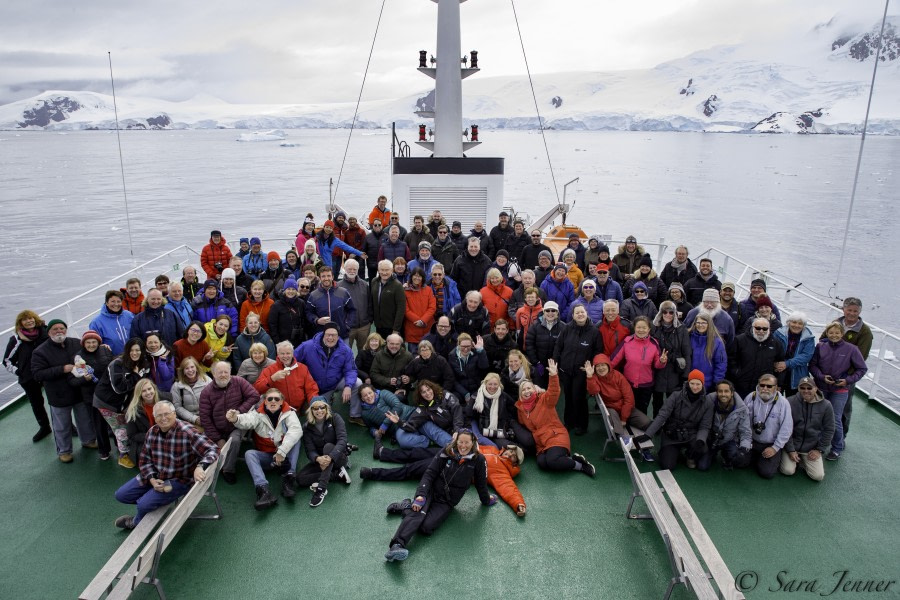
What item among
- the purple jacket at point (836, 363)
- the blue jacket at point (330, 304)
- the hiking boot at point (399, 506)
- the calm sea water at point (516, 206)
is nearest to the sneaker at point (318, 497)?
the hiking boot at point (399, 506)

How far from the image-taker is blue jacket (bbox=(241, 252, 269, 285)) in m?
8.10

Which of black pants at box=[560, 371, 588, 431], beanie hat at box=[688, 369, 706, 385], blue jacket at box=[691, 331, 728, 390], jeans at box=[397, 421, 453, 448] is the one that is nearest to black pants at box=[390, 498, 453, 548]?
jeans at box=[397, 421, 453, 448]

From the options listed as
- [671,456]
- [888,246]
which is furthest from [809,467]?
[888,246]

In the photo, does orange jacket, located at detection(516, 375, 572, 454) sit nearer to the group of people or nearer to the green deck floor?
the group of people

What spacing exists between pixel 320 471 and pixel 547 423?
7.44 ft

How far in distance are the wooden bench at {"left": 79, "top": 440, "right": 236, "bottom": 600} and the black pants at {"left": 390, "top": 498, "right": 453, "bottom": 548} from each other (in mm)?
1583

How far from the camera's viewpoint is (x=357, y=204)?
39906mm

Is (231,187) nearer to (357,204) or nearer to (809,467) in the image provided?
(357,204)

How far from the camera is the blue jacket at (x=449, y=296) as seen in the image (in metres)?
7.69

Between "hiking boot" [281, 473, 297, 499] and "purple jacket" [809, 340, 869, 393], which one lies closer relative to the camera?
"hiking boot" [281, 473, 297, 499]

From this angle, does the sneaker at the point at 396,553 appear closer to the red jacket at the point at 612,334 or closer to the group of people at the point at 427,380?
the group of people at the point at 427,380

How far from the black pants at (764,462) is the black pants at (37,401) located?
716 cm

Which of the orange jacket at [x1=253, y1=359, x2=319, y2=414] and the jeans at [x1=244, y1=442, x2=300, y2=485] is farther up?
the orange jacket at [x1=253, y1=359, x2=319, y2=414]

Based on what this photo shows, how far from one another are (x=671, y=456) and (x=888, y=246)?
27.3m
